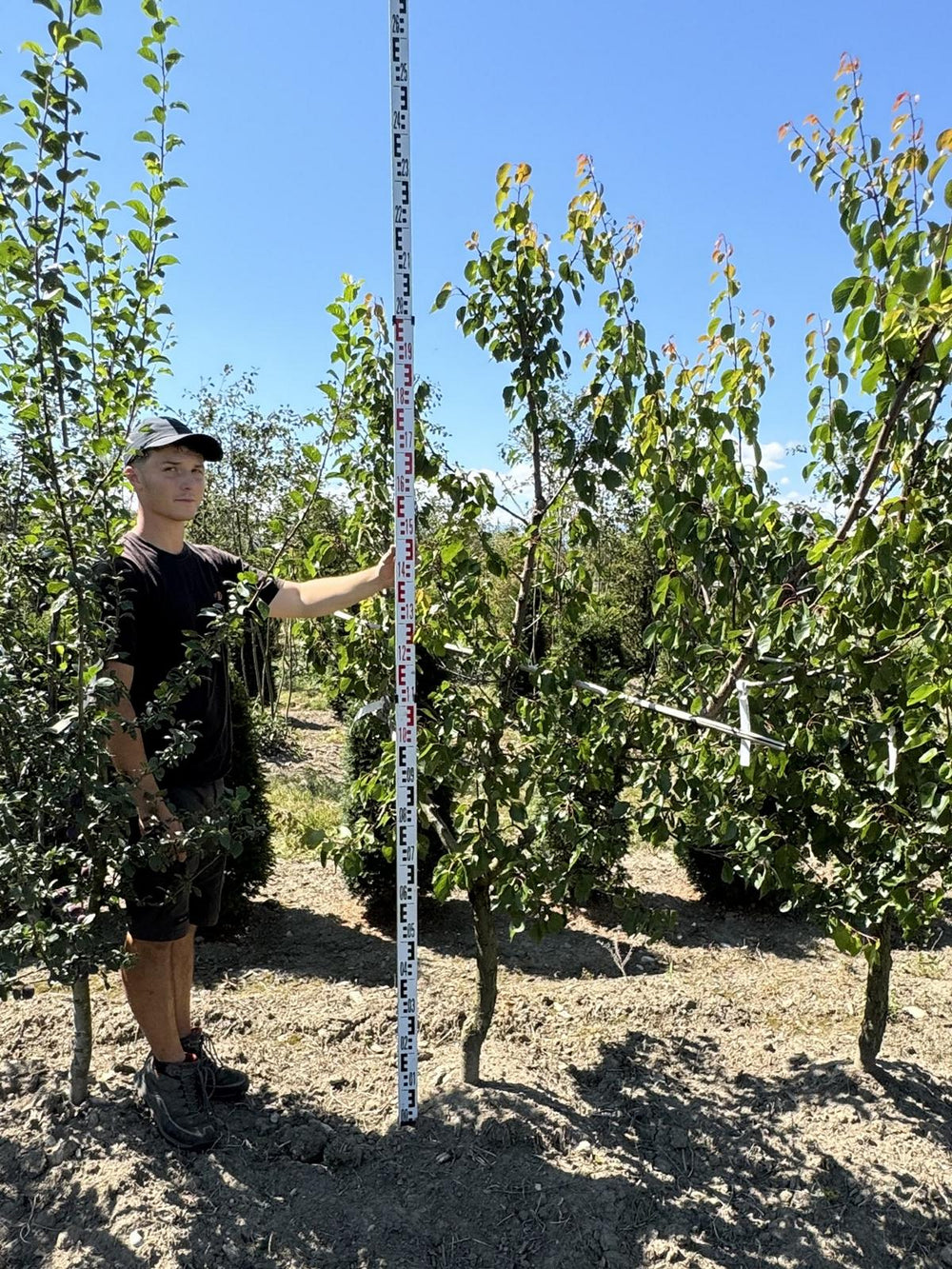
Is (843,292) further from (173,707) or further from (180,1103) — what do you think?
(180,1103)

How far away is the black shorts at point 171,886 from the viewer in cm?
258

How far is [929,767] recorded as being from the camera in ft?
8.38

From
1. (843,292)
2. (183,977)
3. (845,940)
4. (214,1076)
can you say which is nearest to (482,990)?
(214,1076)

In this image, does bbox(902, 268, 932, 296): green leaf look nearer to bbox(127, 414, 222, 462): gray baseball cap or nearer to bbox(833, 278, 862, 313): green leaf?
bbox(833, 278, 862, 313): green leaf

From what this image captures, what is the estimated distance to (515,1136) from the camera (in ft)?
9.24

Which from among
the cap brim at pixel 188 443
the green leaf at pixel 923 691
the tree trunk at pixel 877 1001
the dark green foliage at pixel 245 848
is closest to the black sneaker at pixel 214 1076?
the dark green foliage at pixel 245 848

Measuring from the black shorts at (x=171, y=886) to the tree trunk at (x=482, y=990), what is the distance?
3.11ft

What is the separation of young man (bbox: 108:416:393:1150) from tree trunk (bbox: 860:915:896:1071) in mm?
2218

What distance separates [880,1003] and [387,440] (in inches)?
107

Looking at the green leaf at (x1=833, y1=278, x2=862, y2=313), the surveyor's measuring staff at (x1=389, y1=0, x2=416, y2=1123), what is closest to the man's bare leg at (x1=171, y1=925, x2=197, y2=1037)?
the surveyor's measuring staff at (x1=389, y1=0, x2=416, y2=1123)

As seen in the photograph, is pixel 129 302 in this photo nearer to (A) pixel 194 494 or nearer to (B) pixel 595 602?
(A) pixel 194 494

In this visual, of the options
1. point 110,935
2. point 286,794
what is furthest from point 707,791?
point 286,794

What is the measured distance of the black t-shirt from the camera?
2566 mm

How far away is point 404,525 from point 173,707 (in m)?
0.89
